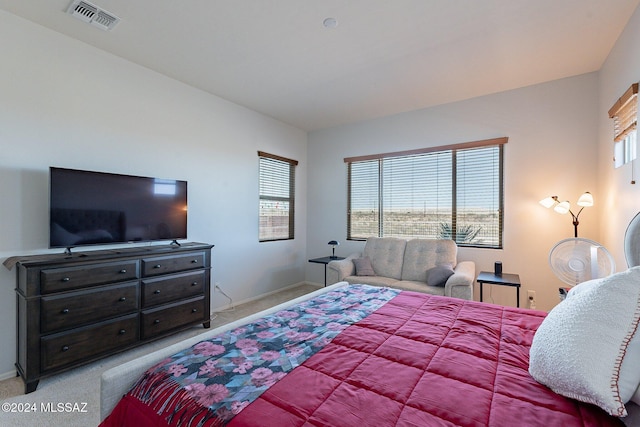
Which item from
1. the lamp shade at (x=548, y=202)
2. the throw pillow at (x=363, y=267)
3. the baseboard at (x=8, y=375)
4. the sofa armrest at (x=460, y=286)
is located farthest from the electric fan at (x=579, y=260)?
the baseboard at (x=8, y=375)

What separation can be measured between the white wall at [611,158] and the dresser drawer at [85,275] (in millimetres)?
4155

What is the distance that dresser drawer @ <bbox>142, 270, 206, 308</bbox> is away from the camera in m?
2.75

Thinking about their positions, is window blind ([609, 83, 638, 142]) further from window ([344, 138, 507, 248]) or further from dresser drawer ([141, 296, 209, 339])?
dresser drawer ([141, 296, 209, 339])

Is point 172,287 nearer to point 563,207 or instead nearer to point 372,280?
point 372,280

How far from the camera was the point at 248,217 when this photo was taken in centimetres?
432

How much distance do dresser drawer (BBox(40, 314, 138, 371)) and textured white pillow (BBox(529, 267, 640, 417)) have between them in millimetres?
2947

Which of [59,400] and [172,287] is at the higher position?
[172,287]

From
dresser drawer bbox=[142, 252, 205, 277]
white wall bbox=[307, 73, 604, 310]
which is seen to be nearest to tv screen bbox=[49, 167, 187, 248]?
dresser drawer bbox=[142, 252, 205, 277]

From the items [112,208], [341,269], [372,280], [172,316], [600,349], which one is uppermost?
[112,208]

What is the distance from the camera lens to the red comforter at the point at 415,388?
910mm

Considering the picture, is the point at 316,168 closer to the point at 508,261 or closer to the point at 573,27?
the point at 508,261

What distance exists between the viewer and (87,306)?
2.35 metres

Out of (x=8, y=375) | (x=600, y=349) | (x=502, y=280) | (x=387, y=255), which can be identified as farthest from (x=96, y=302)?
(x=502, y=280)

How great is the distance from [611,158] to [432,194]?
6.21ft
